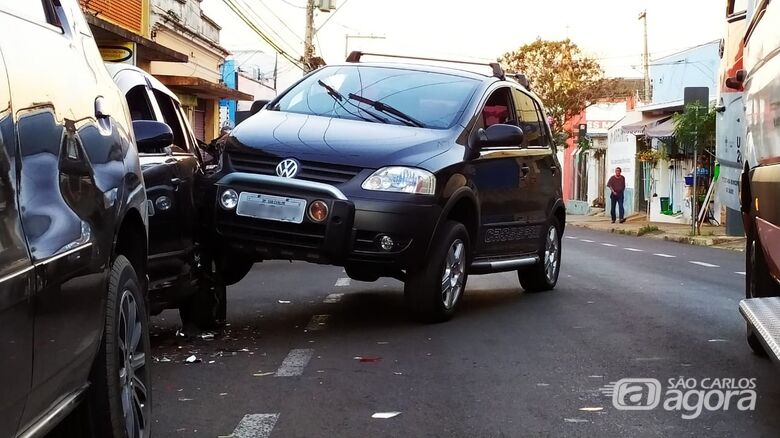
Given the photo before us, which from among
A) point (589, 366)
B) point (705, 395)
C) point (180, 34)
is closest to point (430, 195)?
point (589, 366)

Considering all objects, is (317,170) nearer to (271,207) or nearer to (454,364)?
(271,207)

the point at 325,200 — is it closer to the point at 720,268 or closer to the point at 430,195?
the point at 430,195

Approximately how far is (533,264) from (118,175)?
6297mm

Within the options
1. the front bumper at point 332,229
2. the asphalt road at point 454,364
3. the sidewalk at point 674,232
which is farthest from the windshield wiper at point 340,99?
the sidewalk at point 674,232

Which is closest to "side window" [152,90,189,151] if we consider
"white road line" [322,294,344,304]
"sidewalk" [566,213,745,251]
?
"white road line" [322,294,344,304]

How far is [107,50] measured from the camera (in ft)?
60.7

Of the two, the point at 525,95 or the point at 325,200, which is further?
the point at 525,95

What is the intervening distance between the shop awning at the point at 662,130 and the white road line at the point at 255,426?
93.0 feet

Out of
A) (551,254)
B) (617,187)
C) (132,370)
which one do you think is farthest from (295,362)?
(617,187)

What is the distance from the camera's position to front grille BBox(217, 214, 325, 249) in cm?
721

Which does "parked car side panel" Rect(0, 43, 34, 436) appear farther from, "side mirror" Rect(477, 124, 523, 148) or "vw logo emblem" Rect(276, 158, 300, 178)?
A: "side mirror" Rect(477, 124, 523, 148)

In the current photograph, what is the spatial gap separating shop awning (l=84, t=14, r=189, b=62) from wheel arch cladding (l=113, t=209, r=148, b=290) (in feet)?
38.0

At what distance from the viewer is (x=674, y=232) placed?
2698cm

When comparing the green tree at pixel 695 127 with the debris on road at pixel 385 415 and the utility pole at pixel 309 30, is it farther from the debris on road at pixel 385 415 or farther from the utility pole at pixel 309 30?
the debris on road at pixel 385 415
